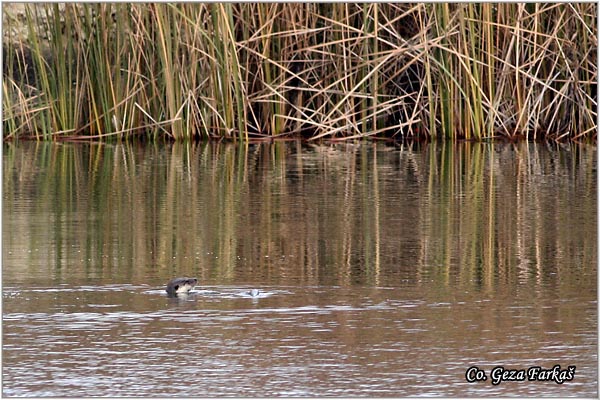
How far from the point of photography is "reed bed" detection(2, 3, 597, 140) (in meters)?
11.8

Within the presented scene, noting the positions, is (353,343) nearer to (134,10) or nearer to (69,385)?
(69,385)

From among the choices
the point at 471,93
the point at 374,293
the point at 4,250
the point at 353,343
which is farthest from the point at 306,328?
the point at 471,93

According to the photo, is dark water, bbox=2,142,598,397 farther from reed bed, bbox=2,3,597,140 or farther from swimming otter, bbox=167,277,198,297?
reed bed, bbox=2,3,597,140

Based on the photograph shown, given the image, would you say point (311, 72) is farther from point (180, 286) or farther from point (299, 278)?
point (180, 286)

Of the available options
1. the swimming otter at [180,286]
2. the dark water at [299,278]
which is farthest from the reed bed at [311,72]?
the swimming otter at [180,286]

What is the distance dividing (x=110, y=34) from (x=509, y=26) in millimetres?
3825

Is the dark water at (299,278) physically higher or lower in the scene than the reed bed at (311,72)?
lower

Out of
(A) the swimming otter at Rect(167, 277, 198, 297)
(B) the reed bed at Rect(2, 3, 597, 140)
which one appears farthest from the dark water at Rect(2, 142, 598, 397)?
(B) the reed bed at Rect(2, 3, 597, 140)

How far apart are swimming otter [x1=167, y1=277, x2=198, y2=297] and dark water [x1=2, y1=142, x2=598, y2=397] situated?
57mm

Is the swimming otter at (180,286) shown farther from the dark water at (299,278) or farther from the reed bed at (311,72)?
the reed bed at (311,72)

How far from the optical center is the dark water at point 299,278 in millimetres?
4086

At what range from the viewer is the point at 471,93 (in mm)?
11805

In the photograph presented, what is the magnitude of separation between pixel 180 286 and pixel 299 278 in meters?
0.59

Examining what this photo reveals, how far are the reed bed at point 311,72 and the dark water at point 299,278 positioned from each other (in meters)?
2.13
